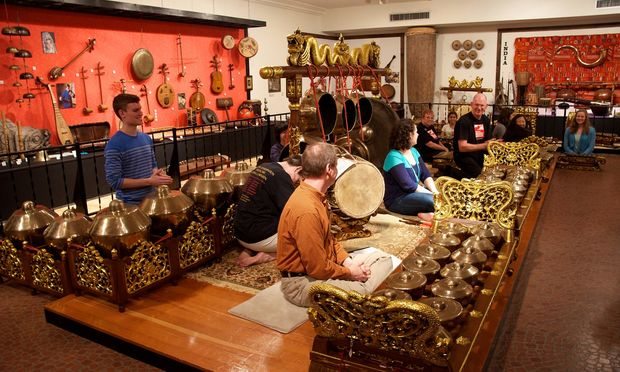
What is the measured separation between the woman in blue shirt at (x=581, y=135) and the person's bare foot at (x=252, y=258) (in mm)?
5459

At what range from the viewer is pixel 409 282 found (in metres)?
2.10

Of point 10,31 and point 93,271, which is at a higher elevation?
point 10,31

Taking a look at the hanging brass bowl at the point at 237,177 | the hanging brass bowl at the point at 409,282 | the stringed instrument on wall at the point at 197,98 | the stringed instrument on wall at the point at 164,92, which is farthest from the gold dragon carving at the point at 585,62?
the hanging brass bowl at the point at 409,282

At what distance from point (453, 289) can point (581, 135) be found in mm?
5976

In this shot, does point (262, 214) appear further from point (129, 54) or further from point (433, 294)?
point (129, 54)

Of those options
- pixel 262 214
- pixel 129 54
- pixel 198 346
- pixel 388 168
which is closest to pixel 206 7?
pixel 129 54

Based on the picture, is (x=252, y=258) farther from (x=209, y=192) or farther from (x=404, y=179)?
(x=404, y=179)

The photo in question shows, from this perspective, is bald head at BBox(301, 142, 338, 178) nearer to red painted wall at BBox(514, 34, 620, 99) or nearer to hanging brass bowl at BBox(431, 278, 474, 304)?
hanging brass bowl at BBox(431, 278, 474, 304)

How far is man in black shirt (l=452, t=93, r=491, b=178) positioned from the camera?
5344 mm

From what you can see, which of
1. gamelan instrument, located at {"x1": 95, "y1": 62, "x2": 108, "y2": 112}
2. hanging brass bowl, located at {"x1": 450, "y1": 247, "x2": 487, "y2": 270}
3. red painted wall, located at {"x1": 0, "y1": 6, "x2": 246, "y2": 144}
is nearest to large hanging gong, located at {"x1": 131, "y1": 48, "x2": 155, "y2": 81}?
red painted wall, located at {"x1": 0, "y1": 6, "x2": 246, "y2": 144}

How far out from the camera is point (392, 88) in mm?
12391

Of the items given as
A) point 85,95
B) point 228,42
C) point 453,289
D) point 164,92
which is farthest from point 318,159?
point 228,42

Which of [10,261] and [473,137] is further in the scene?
[473,137]

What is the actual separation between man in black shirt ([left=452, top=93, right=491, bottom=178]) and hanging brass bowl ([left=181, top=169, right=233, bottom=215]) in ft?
9.52
